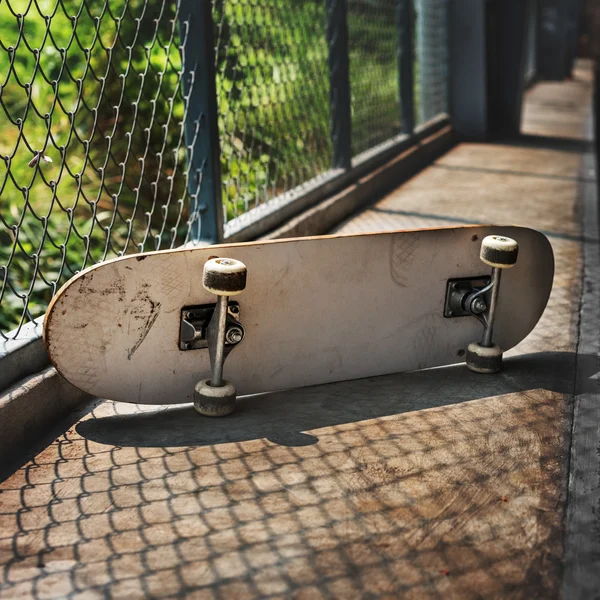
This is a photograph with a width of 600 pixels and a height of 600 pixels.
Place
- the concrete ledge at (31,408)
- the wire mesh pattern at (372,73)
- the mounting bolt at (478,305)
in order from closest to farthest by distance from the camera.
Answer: the concrete ledge at (31,408), the mounting bolt at (478,305), the wire mesh pattern at (372,73)

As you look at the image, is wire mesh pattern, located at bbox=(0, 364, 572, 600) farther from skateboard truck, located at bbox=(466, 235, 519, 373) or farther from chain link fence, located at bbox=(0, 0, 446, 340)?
chain link fence, located at bbox=(0, 0, 446, 340)

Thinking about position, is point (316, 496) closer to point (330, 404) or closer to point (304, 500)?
point (304, 500)

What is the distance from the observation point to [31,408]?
7.13 feet

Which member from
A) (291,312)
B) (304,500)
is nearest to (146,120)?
(291,312)

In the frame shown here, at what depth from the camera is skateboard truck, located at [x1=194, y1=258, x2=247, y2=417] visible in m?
2.12

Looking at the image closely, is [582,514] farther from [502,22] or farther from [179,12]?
[502,22]

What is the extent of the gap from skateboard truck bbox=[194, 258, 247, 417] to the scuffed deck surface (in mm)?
49

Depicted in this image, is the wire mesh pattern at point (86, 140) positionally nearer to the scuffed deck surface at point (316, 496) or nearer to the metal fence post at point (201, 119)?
the metal fence post at point (201, 119)

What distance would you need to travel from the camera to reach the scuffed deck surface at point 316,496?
1.64 m

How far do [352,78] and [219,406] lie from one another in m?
3.91

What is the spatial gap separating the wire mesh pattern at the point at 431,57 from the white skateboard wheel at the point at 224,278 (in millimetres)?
5573

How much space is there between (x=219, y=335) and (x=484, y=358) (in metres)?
0.86

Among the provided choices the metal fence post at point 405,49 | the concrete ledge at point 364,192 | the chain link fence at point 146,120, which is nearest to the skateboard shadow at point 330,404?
the concrete ledge at point 364,192

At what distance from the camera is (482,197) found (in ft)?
17.5
